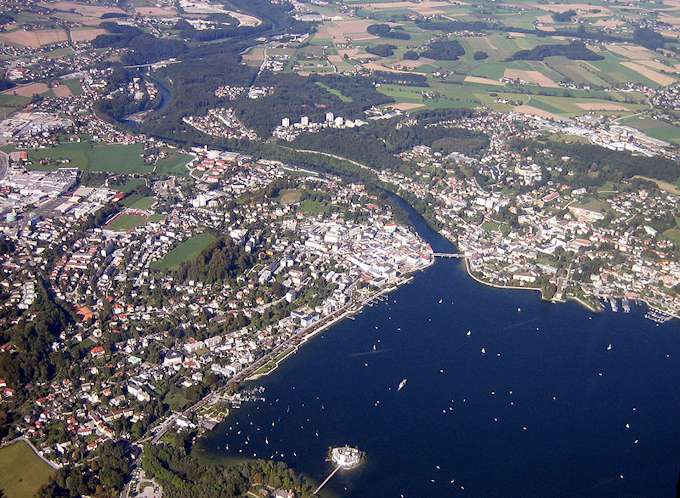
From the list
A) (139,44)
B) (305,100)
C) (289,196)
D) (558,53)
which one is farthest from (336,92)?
(558,53)

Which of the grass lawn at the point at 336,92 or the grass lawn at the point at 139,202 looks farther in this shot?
the grass lawn at the point at 336,92

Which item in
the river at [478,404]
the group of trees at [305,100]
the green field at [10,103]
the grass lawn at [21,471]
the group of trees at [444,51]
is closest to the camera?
the grass lawn at [21,471]

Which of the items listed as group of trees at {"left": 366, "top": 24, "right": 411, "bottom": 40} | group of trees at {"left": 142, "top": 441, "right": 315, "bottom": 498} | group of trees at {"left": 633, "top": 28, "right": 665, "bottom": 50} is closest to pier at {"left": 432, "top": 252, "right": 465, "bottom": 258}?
group of trees at {"left": 142, "top": 441, "right": 315, "bottom": 498}

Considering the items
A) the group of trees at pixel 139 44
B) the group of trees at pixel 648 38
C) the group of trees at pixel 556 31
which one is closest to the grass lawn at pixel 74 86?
the group of trees at pixel 139 44

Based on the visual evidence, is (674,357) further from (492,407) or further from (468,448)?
(468,448)

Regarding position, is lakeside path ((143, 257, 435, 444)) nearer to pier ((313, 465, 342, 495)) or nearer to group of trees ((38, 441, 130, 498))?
group of trees ((38, 441, 130, 498))

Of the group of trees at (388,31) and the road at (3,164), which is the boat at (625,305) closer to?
the road at (3,164)
